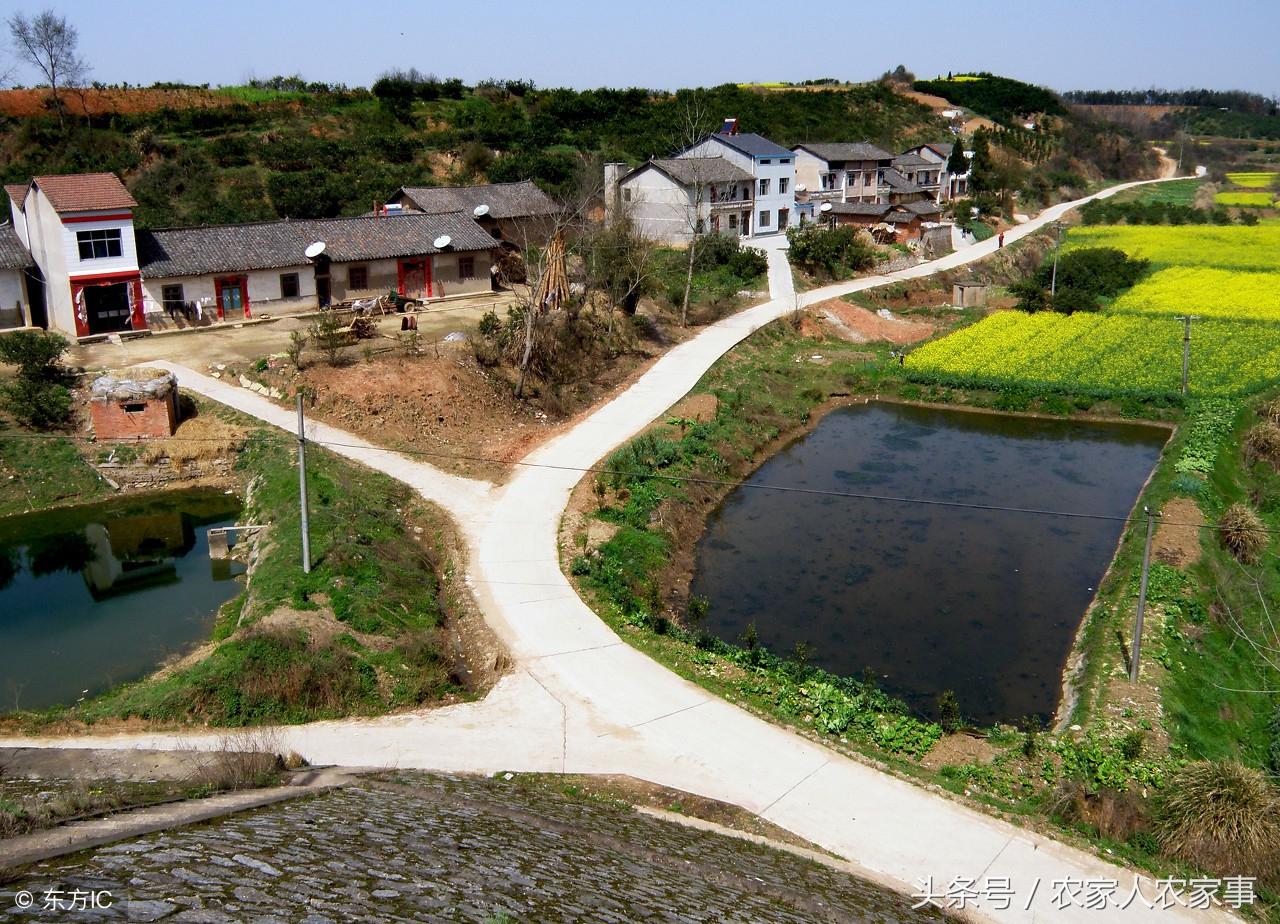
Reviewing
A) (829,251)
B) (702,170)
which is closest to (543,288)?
(829,251)

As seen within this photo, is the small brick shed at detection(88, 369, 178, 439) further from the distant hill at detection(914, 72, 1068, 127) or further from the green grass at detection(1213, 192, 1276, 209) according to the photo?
the distant hill at detection(914, 72, 1068, 127)

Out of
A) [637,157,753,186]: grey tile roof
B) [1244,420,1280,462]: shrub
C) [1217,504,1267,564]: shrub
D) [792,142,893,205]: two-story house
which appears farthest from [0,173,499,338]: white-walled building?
[792,142,893,205]: two-story house

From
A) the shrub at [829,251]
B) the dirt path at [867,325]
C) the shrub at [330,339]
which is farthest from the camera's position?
the shrub at [829,251]

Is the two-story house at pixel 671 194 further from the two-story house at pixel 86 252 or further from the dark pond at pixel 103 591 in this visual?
the dark pond at pixel 103 591

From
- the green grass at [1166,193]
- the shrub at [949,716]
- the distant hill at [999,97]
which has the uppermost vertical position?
the distant hill at [999,97]

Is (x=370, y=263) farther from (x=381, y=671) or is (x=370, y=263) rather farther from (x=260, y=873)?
(x=260, y=873)

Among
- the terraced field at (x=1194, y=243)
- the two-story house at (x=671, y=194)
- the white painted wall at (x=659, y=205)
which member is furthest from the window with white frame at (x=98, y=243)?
the terraced field at (x=1194, y=243)
